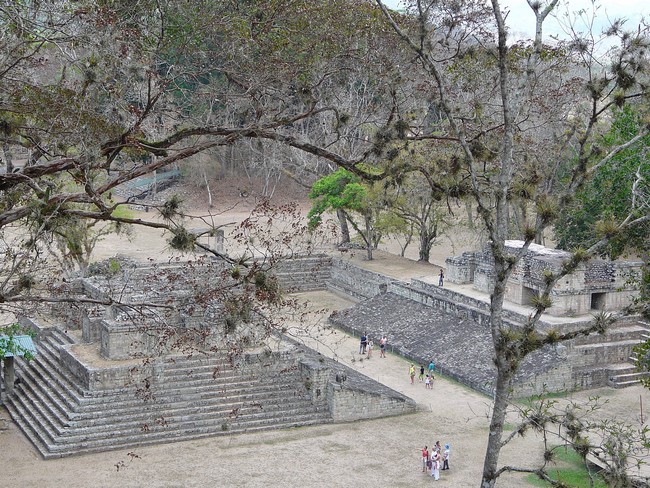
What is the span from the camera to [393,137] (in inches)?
364

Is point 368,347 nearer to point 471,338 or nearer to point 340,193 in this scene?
point 471,338

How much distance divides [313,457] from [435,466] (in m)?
2.19

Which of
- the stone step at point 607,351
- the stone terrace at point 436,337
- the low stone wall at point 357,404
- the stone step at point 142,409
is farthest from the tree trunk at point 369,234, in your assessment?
the stone step at point 142,409

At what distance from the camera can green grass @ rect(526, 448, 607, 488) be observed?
51.0 ft

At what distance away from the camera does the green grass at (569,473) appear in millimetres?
15531

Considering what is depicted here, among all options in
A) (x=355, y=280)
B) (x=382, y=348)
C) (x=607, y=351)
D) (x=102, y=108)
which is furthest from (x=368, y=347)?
(x=102, y=108)

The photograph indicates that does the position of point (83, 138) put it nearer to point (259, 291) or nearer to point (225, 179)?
point (259, 291)

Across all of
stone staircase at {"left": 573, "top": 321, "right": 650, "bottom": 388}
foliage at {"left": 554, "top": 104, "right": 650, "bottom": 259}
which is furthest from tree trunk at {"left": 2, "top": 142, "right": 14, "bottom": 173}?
stone staircase at {"left": 573, "top": 321, "right": 650, "bottom": 388}

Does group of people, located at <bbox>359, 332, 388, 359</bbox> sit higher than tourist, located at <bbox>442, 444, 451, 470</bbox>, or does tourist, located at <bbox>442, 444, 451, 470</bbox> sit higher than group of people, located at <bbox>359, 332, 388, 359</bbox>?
group of people, located at <bbox>359, 332, 388, 359</bbox>

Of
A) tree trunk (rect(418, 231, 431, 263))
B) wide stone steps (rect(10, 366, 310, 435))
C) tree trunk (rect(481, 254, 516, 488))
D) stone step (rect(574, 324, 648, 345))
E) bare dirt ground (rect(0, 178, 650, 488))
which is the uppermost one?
tree trunk (rect(481, 254, 516, 488))

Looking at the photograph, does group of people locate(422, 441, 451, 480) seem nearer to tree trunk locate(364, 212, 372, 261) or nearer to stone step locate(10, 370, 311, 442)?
stone step locate(10, 370, 311, 442)

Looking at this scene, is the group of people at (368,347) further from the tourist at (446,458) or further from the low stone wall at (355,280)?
the tourist at (446,458)

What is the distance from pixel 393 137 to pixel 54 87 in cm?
381

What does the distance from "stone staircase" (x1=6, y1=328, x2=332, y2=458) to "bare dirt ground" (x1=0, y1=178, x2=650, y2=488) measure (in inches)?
9.8
